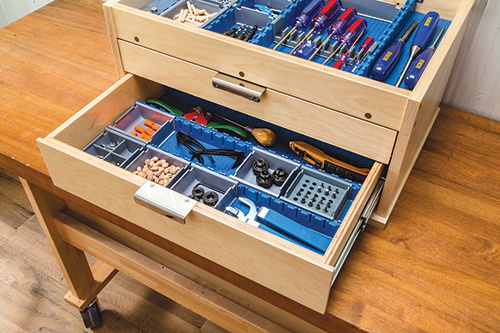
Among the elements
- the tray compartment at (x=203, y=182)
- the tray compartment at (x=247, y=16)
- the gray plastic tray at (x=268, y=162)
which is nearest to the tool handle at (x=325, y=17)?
the tray compartment at (x=247, y=16)

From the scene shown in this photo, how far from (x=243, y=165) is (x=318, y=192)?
0.18m

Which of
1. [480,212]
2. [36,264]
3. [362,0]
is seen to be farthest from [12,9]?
[480,212]

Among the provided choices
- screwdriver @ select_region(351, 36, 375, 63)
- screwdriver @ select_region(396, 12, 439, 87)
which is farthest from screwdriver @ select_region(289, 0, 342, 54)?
screwdriver @ select_region(396, 12, 439, 87)

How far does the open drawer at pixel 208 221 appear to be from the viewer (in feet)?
2.70

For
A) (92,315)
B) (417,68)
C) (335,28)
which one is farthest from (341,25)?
(92,315)

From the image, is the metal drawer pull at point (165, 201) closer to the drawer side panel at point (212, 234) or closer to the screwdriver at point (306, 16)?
the drawer side panel at point (212, 234)

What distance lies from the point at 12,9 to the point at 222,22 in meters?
1.39

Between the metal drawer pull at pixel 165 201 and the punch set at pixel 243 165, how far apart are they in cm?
15

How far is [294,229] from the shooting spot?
38.9 inches

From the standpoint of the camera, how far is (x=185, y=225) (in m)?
0.93

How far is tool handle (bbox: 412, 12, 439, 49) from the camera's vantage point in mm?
1029

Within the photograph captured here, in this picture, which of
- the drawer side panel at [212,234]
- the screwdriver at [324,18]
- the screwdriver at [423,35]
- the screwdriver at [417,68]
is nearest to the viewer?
the drawer side panel at [212,234]

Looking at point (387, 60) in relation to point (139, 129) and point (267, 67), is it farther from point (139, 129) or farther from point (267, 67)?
point (139, 129)

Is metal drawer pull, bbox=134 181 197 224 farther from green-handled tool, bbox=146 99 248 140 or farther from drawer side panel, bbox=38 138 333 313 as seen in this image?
green-handled tool, bbox=146 99 248 140
